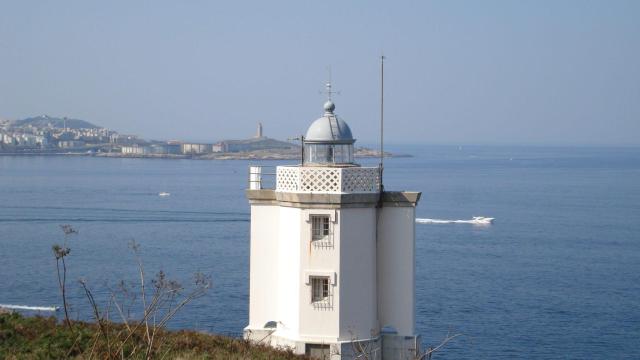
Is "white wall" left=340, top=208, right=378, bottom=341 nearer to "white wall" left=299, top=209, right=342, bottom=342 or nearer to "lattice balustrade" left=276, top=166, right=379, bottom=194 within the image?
"white wall" left=299, top=209, right=342, bottom=342

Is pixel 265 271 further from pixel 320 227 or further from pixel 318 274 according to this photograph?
pixel 320 227

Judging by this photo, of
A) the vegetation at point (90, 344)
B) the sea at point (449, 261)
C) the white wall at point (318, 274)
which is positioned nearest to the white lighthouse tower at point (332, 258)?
the white wall at point (318, 274)

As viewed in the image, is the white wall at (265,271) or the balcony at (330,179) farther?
the white wall at (265,271)

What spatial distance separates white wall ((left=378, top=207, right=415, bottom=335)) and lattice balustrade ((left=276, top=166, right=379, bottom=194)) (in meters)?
0.40

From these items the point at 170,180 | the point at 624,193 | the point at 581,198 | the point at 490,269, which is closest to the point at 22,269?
the point at 490,269

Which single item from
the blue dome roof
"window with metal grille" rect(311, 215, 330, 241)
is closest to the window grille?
"window with metal grille" rect(311, 215, 330, 241)

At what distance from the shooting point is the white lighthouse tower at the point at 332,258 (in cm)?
1018

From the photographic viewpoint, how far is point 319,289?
10.2 metres

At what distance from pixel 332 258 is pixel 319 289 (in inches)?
14.3

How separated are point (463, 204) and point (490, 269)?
36976mm

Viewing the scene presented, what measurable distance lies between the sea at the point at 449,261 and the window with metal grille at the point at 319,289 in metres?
2.05

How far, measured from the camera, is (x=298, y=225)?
1026 cm

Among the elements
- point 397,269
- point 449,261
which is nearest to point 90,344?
point 397,269

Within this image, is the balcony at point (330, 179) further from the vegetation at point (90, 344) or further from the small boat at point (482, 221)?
the small boat at point (482, 221)
